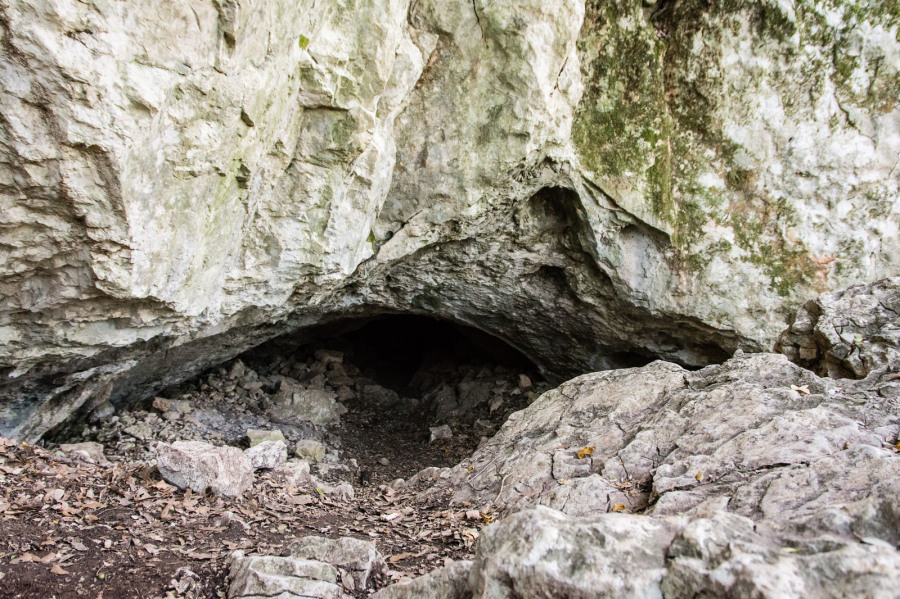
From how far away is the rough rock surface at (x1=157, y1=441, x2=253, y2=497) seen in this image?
4.19 metres

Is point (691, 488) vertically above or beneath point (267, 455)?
above

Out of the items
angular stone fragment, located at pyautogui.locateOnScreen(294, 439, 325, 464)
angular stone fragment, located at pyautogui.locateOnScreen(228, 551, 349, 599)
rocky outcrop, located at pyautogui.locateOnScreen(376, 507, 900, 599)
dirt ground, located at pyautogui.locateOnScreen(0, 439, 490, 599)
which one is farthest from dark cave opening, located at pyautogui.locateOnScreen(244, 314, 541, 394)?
rocky outcrop, located at pyautogui.locateOnScreen(376, 507, 900, 599)

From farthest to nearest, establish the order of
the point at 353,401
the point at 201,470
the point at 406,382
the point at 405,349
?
the point at 405,349, the point at 406,382, the point at 353,401, the point at 201,470

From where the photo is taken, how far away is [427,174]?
5.66 metres

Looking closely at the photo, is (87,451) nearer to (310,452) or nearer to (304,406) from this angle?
(310,452)

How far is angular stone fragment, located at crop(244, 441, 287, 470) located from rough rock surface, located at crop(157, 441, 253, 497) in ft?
1.25

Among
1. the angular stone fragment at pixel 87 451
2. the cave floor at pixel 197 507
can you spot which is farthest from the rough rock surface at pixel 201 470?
the angular stone fragment at pixel 87 451

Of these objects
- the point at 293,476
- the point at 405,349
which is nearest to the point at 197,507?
the point at 293,476

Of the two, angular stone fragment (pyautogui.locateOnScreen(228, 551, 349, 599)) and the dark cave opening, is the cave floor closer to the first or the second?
angular stone fragment (pyautogui.locateOnScreen(228, 551, 349, 599))

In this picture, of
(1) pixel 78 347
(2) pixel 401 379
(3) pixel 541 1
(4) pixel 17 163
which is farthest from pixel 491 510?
(2) pixel 401 379

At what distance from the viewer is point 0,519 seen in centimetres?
338

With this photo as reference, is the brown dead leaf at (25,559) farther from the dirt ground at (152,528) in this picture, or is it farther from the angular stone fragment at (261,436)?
the angular stone fragment at (261,436)

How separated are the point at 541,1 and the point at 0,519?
5563 millimetres

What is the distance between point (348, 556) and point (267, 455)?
7.04 ft
